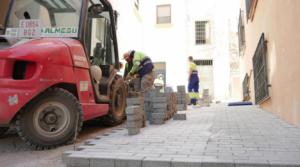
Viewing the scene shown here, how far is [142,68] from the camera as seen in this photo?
27.3 ft

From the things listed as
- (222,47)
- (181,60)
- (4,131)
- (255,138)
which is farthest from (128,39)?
(255,138)

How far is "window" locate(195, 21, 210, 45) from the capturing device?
921 inches

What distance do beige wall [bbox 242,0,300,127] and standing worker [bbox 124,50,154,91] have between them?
9.51 feet

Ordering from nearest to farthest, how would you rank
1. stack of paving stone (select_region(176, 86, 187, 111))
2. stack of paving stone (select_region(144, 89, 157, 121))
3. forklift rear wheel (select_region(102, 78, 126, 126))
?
forklift rear wheel (select_region(102, 78, 126, 126)) → stack of paving stone (select_region(144, 89, 157, 121)) → stack of paving stone (select_region(176, 86, 187, 111))

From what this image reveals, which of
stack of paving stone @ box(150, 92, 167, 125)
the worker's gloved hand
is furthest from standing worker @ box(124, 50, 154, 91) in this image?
stack of paving stone @ box(150, 92, 167, 125)

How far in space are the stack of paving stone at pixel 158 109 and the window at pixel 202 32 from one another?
1771cm

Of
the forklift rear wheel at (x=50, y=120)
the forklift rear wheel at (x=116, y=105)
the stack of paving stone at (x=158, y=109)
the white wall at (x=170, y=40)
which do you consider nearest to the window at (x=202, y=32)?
the white wall at (x=170, y=40)

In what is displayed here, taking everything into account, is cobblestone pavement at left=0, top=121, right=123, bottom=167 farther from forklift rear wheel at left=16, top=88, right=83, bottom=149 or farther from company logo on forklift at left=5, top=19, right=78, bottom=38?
company logo on forklift at left=5, top=19, right=78, bottom=38

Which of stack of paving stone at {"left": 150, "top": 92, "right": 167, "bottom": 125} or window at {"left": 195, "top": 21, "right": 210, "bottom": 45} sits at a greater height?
window at {"left": 195, "top": 21, "right": 210, "bottom": 45}

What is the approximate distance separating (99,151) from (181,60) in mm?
19253

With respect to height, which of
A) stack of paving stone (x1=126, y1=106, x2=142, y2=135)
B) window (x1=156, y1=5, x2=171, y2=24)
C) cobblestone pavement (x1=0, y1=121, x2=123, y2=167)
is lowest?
cobblestone pavement (x1=0, y1=121, x2=123, y2=167)

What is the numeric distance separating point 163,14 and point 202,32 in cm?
307

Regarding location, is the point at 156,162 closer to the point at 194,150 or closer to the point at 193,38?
the point at 194,150

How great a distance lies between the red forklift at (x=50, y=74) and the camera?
3.99m
